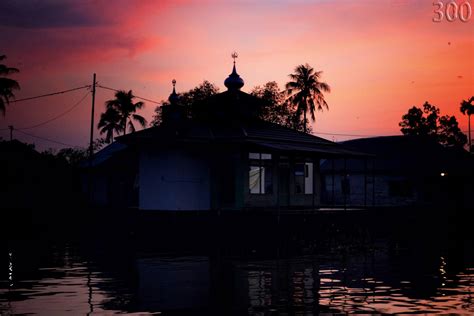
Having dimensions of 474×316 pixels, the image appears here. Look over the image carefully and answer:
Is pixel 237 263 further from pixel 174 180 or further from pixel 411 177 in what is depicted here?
pixel 411 177

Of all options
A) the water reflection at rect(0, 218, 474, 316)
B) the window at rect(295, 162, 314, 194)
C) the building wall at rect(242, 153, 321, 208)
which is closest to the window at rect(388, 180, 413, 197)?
the building wall at rect(242, 153, 321, 208)

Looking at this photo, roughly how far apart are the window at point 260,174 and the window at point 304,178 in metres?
2.70

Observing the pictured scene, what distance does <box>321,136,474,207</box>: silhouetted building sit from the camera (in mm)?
62656

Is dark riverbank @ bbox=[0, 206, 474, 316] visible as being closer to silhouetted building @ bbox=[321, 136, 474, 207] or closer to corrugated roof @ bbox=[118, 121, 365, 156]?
corrugated roof @ bbox=[118, 121, 365, 156]

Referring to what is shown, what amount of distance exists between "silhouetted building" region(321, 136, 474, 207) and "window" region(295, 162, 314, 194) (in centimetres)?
1729

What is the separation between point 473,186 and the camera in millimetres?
64812

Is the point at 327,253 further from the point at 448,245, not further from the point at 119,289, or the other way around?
the point at 119,289

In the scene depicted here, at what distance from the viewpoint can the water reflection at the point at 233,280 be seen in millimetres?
16859

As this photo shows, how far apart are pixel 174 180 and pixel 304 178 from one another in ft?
27.7

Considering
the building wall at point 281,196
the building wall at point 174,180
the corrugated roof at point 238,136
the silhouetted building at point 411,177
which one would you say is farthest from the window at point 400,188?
the building wall at point 174,180

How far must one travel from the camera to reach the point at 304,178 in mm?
44344

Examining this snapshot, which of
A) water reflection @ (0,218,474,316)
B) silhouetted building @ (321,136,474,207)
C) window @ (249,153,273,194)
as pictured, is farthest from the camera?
silhouetted building @ (321,136,474,207)

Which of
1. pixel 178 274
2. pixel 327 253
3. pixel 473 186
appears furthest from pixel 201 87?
pixel 178 274

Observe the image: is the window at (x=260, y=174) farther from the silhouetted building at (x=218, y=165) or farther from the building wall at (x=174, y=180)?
the building wall at (x=174, y=180)
